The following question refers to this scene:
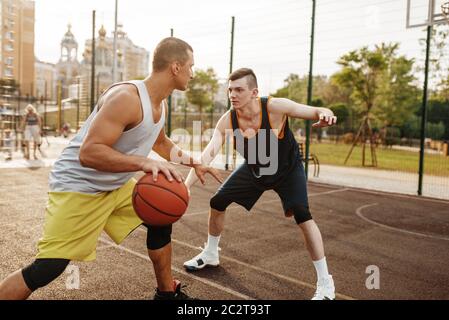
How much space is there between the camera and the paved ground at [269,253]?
11.8 ft

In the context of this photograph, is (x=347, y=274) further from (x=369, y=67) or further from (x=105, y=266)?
(x=369, y=67)

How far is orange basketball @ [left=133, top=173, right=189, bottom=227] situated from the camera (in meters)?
2.66

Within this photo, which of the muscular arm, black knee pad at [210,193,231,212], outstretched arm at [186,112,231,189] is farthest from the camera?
black knee pad at [210,193,231,212]

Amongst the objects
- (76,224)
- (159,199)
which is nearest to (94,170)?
(76,224)

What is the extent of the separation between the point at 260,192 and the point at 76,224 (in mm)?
1905

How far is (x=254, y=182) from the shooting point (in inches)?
154

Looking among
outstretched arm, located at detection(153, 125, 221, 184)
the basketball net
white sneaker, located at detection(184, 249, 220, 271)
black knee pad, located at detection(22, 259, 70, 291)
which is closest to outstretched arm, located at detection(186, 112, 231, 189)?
outstretched arm, located at detection(153, 125, 221, 184)

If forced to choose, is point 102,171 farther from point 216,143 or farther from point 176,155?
point 216,143

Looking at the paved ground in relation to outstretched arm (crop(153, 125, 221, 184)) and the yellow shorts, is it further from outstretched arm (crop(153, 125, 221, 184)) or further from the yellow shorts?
outstretched arm (crop(153, 125, 221, 184))

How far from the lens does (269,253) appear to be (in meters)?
4.67

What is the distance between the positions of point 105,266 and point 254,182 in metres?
1.70

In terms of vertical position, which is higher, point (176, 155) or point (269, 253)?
point (176, 155)

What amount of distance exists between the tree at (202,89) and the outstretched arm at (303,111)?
117 feet
